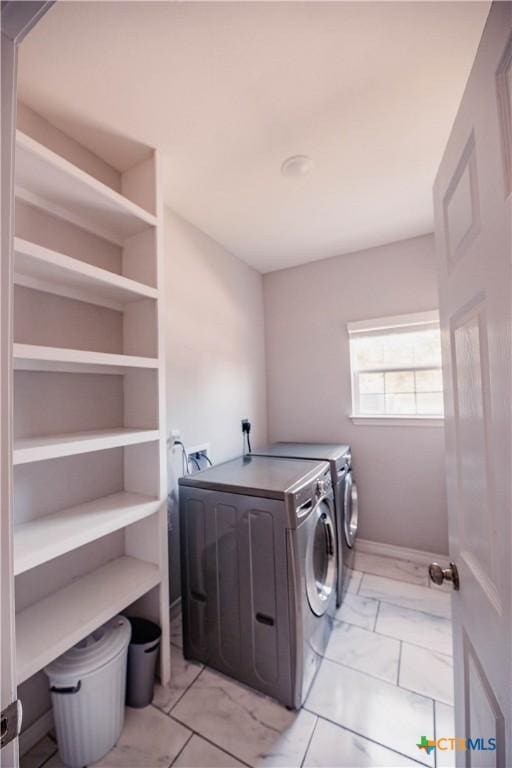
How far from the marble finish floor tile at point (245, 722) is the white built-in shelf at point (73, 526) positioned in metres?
0.86

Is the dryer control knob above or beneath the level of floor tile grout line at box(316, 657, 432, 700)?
above

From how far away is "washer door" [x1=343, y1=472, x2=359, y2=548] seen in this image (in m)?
2.14

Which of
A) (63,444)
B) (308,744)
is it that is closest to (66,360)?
(63,444)

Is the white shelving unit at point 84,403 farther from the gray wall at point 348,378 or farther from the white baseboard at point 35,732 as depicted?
the gray wall at point 348,378

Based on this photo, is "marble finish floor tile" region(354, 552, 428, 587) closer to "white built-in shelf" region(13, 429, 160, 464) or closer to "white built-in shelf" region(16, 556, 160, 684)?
"white built-in shelf" region(16, 556, 160, 684)

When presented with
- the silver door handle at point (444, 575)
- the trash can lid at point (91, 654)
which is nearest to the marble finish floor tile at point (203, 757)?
the trash can lid at point (91, 654)

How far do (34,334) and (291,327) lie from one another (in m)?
2.20

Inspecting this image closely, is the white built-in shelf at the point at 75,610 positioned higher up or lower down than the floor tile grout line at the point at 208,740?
higher up

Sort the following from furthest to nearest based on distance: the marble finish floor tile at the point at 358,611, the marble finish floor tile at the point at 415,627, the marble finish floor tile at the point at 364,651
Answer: the marble finish floor tile at the point at 358,611 → the marble finish floor tile at the point at 415,627 → the marble finish floor tile at the point at 364,651

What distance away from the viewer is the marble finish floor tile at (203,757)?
1.13 m

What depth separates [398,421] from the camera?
8.37ft

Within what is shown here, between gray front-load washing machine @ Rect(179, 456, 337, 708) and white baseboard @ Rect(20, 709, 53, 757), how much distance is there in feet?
1.95

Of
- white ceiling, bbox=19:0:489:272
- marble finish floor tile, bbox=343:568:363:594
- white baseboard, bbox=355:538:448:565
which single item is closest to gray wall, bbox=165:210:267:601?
white ceiling, bbox=19:0:489:272

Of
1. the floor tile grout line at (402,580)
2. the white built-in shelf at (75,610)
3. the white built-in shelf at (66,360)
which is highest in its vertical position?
the white built-in shelf at (66,360)
